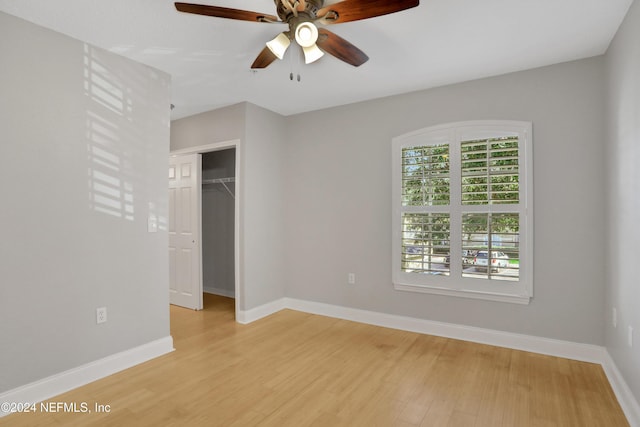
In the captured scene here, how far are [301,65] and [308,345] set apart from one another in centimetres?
263

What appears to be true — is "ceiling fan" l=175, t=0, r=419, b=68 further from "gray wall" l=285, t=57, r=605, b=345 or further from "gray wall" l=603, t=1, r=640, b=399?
"gray wall" l=285, t=57, r=605, b=345

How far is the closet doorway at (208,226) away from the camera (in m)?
4.47

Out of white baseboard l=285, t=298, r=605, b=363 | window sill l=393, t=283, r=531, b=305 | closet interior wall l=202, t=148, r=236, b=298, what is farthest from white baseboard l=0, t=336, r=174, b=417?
window sill l=393, t=283, r=531, b=305

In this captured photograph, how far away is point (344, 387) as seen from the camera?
2.53 metres

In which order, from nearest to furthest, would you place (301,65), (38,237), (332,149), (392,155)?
1. (38,237)
2. (301,65)
3. (392,155)
4. (332,149)

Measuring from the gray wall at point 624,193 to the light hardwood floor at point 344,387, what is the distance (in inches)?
16.4

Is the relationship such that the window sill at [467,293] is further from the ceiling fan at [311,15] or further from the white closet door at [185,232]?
the white closet door at [185,232]

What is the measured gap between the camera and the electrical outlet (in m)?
2.67

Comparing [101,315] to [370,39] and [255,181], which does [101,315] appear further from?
[370,39]

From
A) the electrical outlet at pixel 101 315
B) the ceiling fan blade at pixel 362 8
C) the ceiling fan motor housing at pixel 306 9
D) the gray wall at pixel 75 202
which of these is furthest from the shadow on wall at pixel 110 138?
the ceiling fan blade at pixel 362 8

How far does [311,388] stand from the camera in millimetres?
2514

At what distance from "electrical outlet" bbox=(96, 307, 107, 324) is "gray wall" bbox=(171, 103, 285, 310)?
1.51 meters

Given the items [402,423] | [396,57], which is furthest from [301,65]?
[402,423]

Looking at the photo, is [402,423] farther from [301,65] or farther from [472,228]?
[301,65]
